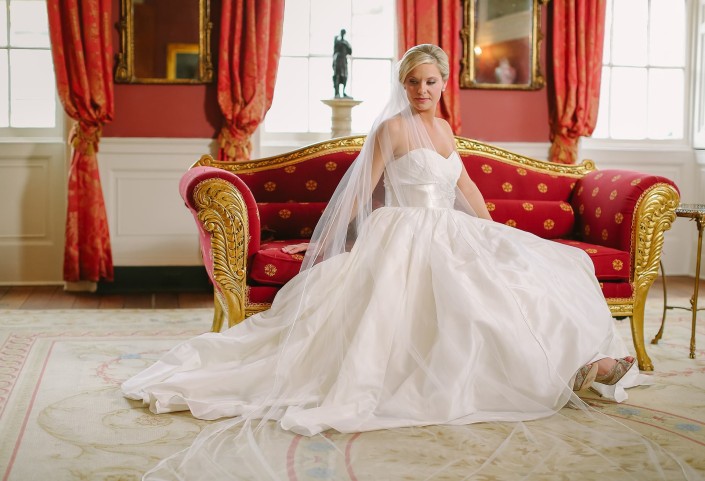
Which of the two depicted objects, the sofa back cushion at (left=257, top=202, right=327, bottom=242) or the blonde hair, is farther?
the sofa back cushion at (left=257, top=202, right=327, bottom=242)

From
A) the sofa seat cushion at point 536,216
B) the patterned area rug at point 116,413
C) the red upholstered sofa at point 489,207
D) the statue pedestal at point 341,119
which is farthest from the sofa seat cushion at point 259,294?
the statue pedestal at point 341,119

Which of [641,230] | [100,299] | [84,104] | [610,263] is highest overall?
[84,104]

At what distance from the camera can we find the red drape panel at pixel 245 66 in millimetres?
5820

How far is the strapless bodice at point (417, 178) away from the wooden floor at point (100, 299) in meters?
2.34

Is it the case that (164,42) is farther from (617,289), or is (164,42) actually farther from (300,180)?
(617,289)

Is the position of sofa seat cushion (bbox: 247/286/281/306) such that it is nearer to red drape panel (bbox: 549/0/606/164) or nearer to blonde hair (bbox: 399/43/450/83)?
blonde hair (bbox: 399/43/450/83)

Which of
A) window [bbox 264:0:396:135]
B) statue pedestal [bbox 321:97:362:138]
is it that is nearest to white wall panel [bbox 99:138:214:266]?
window [bbox 264:0:396:135]

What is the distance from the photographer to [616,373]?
3115 millimetres

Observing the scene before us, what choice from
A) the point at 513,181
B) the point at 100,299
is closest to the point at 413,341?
the point at 513,181

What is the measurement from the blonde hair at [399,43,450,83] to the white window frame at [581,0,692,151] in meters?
3.60

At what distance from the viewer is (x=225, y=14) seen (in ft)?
19.0

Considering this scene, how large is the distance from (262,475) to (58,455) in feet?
2.22

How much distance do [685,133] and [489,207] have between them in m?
3.20

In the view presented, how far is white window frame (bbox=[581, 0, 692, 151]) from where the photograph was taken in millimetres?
6805
